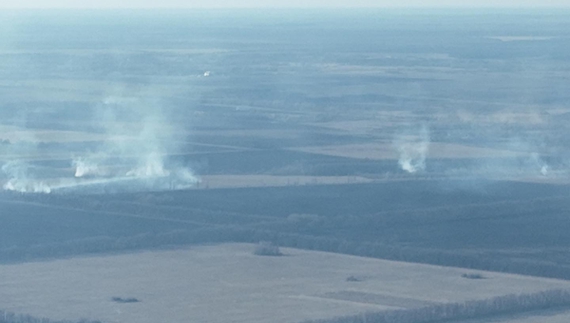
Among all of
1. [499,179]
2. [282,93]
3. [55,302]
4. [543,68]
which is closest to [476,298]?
[55,302]

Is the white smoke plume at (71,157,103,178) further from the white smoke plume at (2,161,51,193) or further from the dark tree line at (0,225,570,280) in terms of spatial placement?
the dark tree line at (0,225,570,280)

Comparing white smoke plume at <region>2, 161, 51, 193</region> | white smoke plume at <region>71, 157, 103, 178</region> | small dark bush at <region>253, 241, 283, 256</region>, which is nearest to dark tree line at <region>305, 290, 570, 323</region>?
small dark bush at <region>253, 241, 283, 256</region>

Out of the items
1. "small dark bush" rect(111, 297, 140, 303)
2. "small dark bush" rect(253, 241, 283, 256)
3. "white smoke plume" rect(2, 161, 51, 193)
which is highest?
"white smoke plume" rect(2, 161, 51, 193)

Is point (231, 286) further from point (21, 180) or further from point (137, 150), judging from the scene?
point (137, 150)

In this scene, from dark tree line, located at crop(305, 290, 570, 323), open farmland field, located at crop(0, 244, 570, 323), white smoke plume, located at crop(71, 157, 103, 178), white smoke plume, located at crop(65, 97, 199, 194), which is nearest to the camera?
dark tree line, located at crop(305, 290, 570, 323)

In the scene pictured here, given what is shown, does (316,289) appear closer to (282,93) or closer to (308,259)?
(308,259)

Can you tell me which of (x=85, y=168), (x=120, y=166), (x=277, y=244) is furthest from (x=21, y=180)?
(x=277, y=244)

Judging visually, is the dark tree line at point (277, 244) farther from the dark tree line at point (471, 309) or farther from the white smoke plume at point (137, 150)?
the white smoke plume at point (137, 150)
